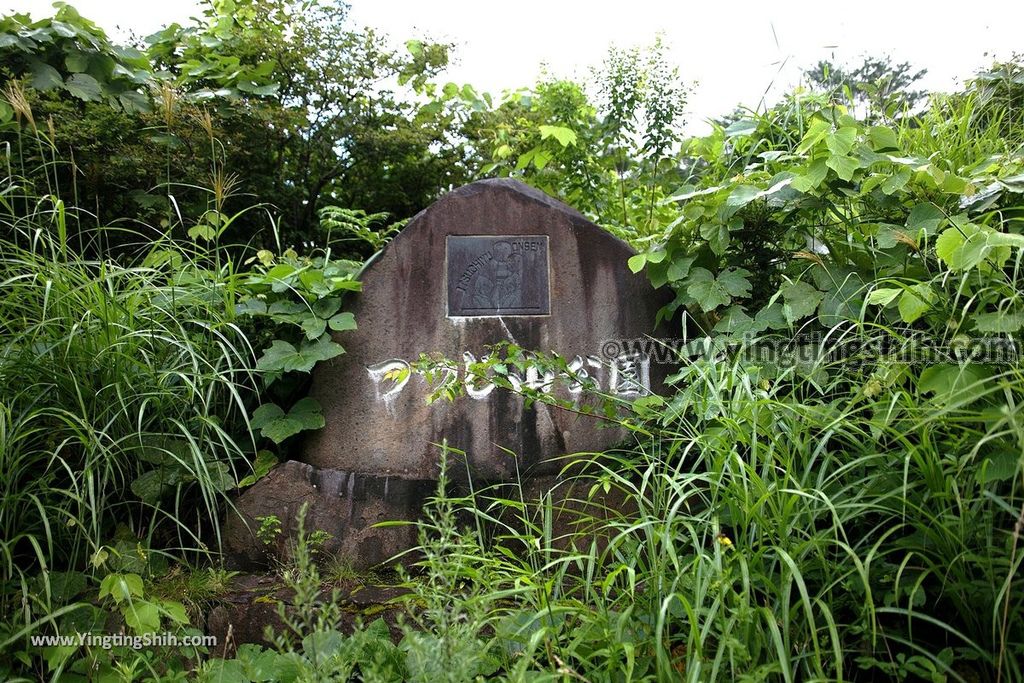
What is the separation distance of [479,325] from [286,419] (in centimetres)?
77

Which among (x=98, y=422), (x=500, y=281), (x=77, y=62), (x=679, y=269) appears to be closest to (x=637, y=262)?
(x=679, y=269)

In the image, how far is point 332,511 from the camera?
2.66m

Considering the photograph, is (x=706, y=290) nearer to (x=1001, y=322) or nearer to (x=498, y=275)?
(x=498, y=275)

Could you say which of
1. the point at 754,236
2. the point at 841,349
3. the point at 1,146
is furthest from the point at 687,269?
the point at 1,146

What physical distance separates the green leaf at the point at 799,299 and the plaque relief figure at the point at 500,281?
95cm

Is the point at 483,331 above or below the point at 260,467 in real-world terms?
above

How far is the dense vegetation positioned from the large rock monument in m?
0.13

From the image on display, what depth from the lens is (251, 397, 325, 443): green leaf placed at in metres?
2.74

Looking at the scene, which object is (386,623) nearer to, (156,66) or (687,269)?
(687,269)

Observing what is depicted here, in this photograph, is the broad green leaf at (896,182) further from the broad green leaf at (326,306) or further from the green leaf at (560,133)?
the broad green leaf at (326,306)

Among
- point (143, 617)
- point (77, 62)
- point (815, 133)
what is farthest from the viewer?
point (77, 62)

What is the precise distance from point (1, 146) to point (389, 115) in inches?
72.6

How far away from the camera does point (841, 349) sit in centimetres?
265

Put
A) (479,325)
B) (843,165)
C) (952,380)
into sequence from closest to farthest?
(952,380)
(843,165)
(479,325)
